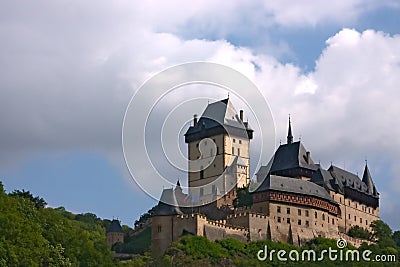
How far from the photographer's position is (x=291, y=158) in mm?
121812

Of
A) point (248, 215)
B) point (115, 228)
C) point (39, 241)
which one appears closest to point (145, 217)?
point (115, 228)

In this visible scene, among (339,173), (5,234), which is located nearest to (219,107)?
(339,173)

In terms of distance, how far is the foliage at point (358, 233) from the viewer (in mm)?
121250

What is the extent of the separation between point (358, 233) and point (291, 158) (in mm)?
13664

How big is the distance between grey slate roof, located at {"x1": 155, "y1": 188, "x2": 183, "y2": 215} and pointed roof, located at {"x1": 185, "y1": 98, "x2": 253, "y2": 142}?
71.6 feet

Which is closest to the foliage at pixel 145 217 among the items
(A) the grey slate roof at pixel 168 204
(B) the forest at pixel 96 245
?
(B) the forest at pixel 96 245

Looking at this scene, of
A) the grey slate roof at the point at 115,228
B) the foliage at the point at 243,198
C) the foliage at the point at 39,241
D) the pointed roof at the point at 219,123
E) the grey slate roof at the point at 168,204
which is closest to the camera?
the foliage at the point at 39,241

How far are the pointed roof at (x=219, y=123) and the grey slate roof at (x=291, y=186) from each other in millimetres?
14518

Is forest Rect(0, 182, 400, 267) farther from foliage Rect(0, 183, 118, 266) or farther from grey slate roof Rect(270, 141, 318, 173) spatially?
grey slate roof Rect(270, 141, 318, 173)

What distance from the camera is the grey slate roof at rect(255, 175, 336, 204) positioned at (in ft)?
356

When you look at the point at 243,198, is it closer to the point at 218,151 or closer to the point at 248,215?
the point at 248,215

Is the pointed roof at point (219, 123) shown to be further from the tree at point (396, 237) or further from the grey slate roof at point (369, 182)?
the tree at point (396, 237)

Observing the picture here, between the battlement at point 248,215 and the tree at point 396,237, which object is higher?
the tree at point 396,237

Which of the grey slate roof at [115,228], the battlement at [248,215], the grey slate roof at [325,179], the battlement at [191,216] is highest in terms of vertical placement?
the grey slate roof at [325,179]
